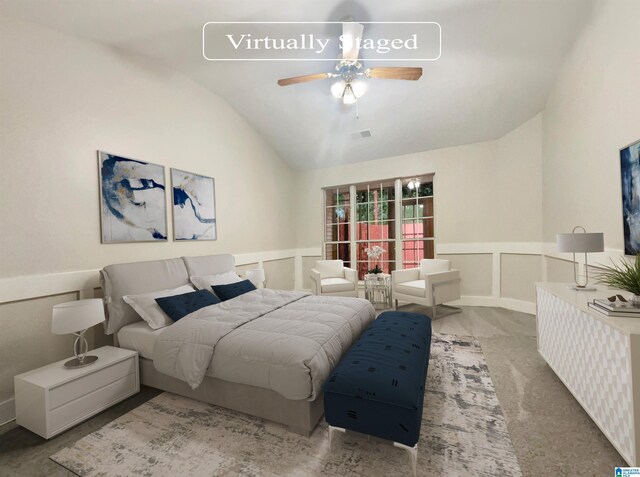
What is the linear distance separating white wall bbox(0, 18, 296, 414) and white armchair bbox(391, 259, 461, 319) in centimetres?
312

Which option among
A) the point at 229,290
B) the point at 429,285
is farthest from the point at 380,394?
the point at 429,285

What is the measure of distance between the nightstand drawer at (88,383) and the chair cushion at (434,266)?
4.05 m

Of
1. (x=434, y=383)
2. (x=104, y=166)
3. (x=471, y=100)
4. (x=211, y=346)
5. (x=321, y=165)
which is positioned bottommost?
(x=434, y=383)

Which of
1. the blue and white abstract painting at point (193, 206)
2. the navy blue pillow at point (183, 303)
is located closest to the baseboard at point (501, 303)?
the navy blue pillow at point (183, 303)

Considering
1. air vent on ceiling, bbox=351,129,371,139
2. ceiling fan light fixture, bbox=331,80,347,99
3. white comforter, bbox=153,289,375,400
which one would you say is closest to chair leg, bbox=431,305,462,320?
A: white comforter, bbox=153,289,375,400

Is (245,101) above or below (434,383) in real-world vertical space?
above

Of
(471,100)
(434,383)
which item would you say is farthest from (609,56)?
(434,383)

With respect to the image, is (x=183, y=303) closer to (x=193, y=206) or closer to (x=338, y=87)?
(x=193, y=206)

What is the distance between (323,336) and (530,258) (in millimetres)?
3929

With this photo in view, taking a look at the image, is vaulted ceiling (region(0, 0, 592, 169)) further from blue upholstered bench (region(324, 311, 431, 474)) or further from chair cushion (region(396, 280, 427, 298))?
blue upholstered bench (region(324, 311, 431, 474))

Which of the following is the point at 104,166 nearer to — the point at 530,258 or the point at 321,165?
the point at 321,165

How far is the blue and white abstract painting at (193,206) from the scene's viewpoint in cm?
351

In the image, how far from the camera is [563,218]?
3479 millimetres

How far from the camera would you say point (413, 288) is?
166 inches
